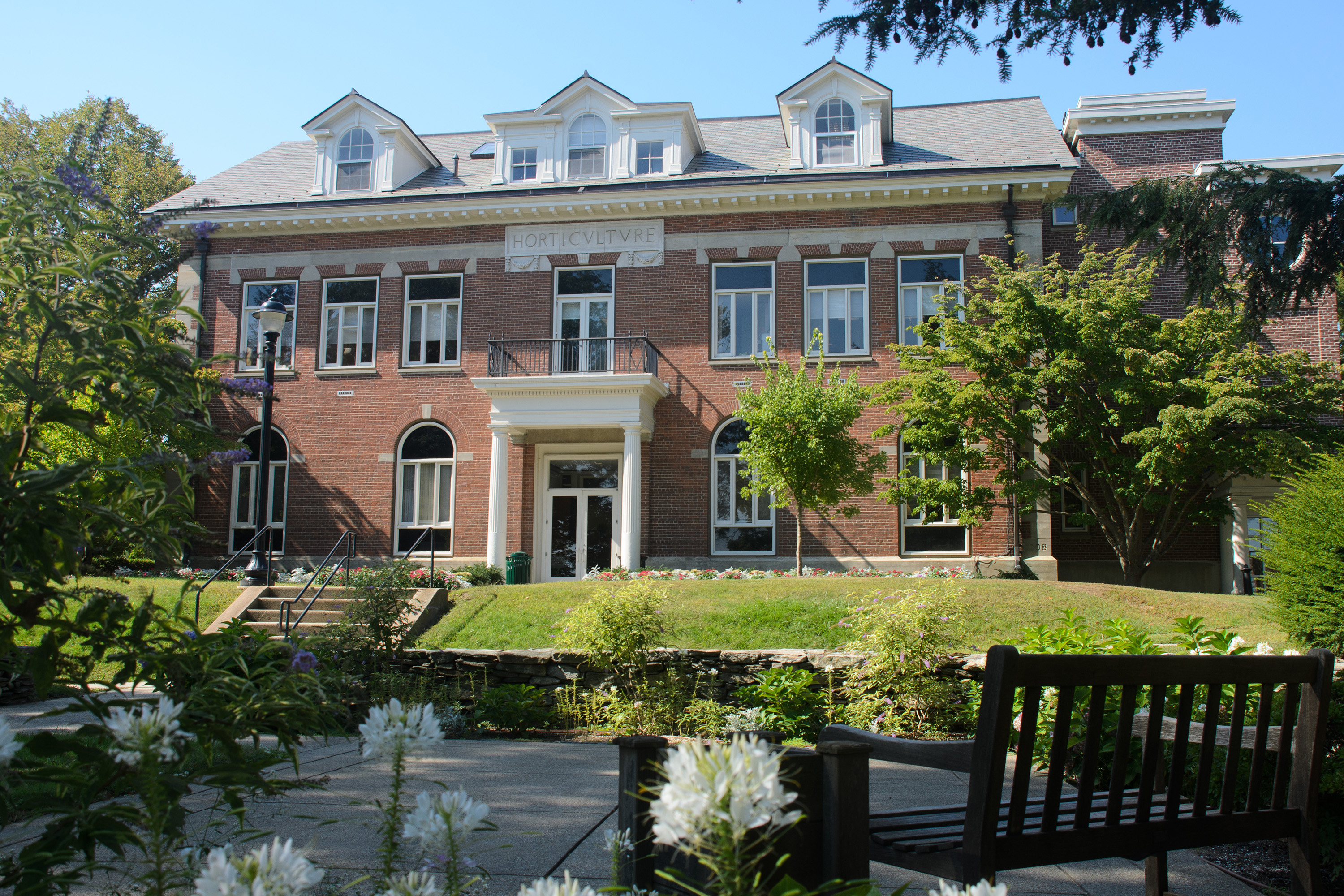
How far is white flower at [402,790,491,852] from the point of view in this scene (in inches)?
62.8

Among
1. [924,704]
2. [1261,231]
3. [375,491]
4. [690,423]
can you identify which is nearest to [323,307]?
[375,491]

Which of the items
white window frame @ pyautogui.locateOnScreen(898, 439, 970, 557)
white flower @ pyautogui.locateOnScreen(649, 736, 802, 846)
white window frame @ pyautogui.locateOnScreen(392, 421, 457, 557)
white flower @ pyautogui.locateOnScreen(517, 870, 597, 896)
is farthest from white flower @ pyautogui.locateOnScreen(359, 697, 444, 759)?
white window frame @ pyautogui.locateOnScreen(392, 421, 457, 557)

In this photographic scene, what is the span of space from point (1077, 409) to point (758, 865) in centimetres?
1625

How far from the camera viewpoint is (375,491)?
67.5 feet

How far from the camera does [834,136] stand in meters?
20.8

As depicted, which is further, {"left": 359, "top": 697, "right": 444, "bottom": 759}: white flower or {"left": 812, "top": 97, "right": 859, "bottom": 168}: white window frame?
{"left": 812, "top": 97, "right": 859, "bottom": 168}: white window frame

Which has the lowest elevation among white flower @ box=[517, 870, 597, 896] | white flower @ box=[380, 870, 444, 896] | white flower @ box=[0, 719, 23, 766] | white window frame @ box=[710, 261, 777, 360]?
white flower @ box=[380, 870, 444, 896]

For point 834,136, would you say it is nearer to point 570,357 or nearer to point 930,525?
point 570,357

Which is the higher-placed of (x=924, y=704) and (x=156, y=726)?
(x=156, y=726)

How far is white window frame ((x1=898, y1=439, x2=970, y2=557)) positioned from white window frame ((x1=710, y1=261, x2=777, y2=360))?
376 centimetres

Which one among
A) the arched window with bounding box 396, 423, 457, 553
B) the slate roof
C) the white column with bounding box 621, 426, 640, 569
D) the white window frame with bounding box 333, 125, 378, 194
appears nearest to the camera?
the white column with bounding box 621, 426, 640, 569

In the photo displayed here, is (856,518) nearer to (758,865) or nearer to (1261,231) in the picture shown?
(1261,231)

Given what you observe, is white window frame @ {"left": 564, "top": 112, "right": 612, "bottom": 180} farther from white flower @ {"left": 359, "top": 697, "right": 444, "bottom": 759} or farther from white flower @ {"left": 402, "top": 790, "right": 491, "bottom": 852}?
white flower @ {"left": 402, "top": 790, "right": 491, "bottom": 852}

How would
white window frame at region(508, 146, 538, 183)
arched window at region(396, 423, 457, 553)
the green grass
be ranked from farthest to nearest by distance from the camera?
white window frame at region(508, 146, 538, 183), arched window at region(396, 423, 457, 553), the green grass
